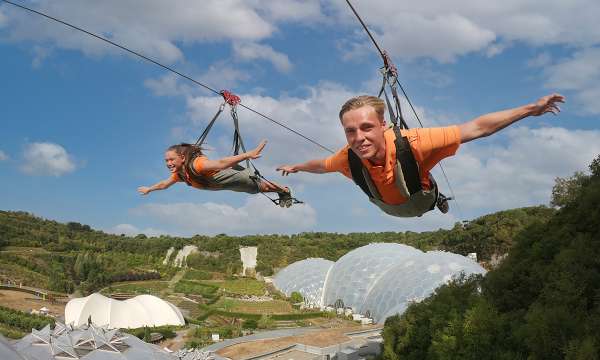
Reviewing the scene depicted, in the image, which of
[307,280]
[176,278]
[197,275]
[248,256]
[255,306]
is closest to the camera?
[255,306]

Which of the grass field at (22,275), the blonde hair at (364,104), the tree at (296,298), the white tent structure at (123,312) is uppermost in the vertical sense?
the blonde hair at (364,104)

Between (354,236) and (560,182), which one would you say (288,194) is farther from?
(354,236)

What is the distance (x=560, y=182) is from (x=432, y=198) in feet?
154

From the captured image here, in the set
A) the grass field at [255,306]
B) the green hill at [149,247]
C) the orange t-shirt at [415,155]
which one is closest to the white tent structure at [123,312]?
the grass field at [255,306]

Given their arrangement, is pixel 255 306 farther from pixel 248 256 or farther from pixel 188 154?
pixel 188 154

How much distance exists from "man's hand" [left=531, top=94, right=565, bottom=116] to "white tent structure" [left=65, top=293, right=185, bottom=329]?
4661 cm

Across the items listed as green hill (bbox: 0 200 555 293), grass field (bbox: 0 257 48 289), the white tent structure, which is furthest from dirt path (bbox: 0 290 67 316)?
green hill (bbox: 0 200 555 293)

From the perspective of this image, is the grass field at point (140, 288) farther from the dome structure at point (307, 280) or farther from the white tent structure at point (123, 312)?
the white tent structure at point (123, 312)

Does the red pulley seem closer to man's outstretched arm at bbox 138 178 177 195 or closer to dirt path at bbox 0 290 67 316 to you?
man's outstretched arm at bbox 138 178 177 195

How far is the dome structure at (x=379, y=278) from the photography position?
50656mm

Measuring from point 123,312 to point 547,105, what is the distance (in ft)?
160

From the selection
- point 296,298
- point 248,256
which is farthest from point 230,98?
point 248,256

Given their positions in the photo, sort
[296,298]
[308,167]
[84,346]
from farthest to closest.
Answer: [296,298]
[84,346]
[308,167]

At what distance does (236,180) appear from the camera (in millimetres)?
8867
